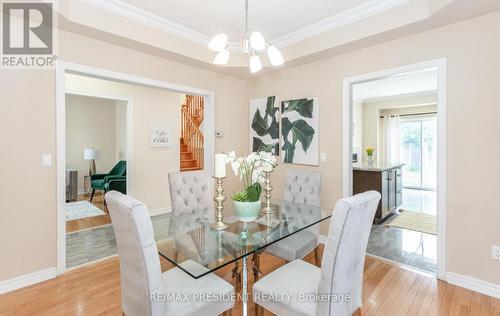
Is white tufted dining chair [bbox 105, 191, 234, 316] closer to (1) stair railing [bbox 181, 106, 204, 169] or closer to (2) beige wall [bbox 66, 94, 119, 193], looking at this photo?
(1) stair railing [bbox 181, 106, 204, 169]

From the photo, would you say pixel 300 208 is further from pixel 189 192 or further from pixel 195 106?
pixel 195 106

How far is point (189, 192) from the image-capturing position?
267 centimetres

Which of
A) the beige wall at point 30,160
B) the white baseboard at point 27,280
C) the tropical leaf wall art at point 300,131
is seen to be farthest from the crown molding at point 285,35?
the white baseboard at point 27,280

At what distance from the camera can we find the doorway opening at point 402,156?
2.62 m

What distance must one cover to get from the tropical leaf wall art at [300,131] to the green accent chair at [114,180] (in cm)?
331

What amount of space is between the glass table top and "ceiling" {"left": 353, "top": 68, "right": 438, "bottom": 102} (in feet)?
12.2

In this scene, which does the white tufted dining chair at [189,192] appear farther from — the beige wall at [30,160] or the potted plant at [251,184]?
the beige wall at [30,160]

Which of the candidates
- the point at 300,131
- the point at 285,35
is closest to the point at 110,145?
the point at 300,131

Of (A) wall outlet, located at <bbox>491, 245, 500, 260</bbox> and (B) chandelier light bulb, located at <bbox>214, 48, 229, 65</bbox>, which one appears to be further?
(A) wall outlet, located at <bbox>491, 245, 500, 260</bbox>

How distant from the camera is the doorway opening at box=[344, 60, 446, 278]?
2621 millimetres

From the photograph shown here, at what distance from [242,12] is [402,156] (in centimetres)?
663

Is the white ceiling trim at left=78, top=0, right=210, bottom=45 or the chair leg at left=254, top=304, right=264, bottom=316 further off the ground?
the white ceiling trim at left=78, top=0, right=210, bottom=45

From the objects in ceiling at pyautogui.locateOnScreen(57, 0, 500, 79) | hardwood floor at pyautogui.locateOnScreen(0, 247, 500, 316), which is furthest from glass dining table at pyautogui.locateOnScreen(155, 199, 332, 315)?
ceiling at pyautogui.locateOnScreen(57, 0, 500, 79)

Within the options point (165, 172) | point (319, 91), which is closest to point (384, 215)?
point (319, 91)
